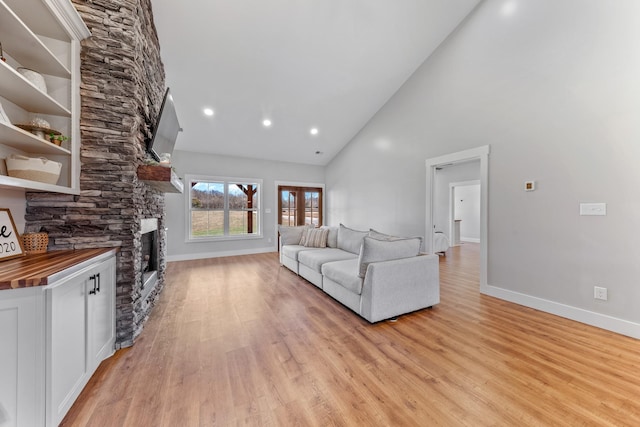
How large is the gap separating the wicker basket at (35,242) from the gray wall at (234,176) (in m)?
3.82

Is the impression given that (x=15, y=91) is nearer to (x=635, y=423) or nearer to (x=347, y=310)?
(x=347, y=310)

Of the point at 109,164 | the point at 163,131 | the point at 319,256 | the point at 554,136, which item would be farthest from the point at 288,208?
the point at 554,136

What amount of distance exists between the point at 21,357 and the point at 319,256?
284cm

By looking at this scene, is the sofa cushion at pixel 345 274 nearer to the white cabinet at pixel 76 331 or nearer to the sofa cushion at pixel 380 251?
the sofa cushion at pixel 380 251

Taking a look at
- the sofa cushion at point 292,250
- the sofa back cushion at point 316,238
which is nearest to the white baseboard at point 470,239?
the sofa back cushion at point 316,238

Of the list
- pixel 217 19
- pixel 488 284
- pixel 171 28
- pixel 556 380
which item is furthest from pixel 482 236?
pixel 171 28

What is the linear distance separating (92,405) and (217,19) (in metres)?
4.09

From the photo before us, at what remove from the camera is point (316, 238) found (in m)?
4.37

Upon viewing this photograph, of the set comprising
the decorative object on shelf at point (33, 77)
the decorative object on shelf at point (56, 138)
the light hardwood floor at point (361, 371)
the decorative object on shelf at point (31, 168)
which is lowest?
the light hardwood floor at point (361, 371)

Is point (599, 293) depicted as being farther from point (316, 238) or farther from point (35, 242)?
point (35, 242)

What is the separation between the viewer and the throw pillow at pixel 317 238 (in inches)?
170

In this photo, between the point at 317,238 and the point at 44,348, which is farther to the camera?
the point at 317,238

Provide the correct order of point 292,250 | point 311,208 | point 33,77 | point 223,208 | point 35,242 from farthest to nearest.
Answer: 1. point 311,208
2. point 223,208
3. point 292,250
4. point 35,242
5. point 33,77

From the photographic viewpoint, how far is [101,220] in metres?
1.92
